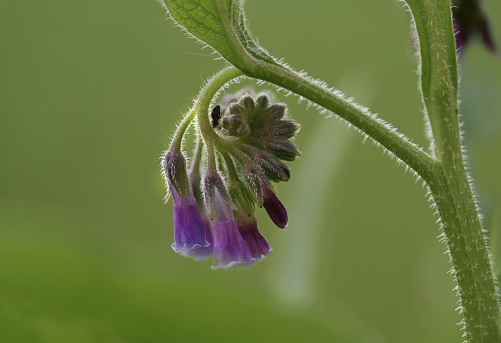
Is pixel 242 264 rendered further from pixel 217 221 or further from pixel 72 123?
pixel 72 123

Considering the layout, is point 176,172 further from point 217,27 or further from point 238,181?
point 217,27

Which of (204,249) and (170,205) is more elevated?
(170,205)

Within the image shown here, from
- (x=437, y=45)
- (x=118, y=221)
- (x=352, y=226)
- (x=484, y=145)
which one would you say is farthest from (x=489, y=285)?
(x=118, y=221)

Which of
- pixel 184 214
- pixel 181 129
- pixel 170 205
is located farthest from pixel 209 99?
pixel 170 205

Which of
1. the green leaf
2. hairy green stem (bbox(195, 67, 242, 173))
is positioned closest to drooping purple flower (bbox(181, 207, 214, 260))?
hairy green stem (bbox(195, 67, 242, 173))

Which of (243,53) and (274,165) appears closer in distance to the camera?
(243,53)

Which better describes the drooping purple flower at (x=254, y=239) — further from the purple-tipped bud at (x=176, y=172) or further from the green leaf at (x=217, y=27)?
the green leaf at (x=217, y=27)

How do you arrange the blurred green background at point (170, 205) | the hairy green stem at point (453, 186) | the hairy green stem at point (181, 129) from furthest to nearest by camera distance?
the hairy green stem at point (181, 129) → the hairy green stem at point (453, 186) → the blurred green background at point (170, 205)

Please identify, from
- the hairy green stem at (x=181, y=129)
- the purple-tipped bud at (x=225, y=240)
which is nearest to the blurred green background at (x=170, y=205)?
the purple-tipped bud at (x=225, y=240)
